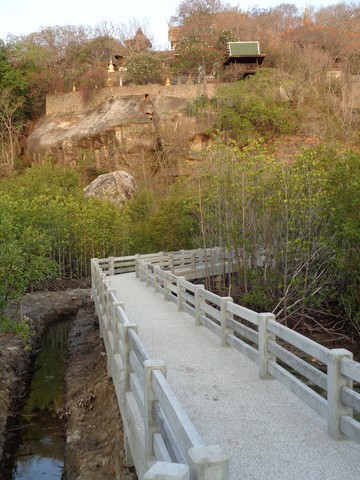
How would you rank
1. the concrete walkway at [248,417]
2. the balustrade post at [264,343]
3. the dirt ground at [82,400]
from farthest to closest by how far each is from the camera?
the dirt ground at [82,400] < the balustrade post at [264,343] < the concrete walkway at [248,417]

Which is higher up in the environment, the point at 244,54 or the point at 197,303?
the point at 244,54

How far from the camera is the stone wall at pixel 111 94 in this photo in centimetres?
3950

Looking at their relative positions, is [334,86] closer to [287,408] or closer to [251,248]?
[251,248]

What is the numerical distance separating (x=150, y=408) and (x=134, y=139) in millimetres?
35068

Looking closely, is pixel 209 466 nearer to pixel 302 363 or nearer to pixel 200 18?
pixel 302 363

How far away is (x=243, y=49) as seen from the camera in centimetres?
4256

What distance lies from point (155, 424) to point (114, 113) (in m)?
36.8

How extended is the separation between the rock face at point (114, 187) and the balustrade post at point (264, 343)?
1075 inches

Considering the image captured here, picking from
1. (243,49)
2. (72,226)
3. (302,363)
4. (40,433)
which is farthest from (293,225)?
(243,49)

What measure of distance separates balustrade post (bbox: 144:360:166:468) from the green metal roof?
40841mm

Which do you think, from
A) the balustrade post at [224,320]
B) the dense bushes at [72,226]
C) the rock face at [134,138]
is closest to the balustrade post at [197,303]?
the balustrade post at [224,320]

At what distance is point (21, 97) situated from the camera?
44.5 metres

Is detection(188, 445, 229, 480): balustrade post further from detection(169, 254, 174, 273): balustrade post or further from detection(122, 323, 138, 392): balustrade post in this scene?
detection(169, 254, 174, 273): balustrade post

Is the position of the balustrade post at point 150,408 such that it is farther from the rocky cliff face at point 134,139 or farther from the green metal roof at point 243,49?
the green metal roof at point 243,49
